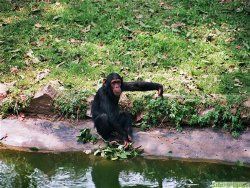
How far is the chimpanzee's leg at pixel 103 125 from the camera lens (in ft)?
29.3

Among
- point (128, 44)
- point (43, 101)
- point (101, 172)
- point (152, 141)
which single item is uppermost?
point (128, 44)

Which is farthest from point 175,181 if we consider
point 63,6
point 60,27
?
point 63,6

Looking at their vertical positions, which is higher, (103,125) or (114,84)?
(114,84)

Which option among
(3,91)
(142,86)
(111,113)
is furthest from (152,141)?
(3,91)

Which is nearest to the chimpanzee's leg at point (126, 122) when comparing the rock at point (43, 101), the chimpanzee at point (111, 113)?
the chimpanzee at point (111, 113)

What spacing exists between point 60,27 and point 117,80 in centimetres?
505

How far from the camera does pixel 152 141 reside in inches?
352

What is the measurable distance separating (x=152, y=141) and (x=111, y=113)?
898 mm

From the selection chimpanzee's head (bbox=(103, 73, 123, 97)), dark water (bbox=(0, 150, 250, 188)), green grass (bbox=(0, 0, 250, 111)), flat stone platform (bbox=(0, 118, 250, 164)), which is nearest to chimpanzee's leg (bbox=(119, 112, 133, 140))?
flat stone platform (bbox=(0, 118, 250, 164))

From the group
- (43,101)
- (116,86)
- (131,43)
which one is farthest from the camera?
(131,43)

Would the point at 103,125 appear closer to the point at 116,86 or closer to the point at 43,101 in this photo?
the point at 116,86

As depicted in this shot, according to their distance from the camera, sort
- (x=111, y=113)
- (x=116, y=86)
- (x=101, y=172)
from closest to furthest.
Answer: (x=101, y=172) < (x=116, y=86) < (x=111, y=113)

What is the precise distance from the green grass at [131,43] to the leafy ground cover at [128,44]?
0.07ft

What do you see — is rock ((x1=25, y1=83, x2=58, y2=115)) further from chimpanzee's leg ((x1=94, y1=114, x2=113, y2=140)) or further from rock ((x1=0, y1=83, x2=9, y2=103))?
chimpanzee's leg ((x1=94, y1=114, x2=113, y2=140))
